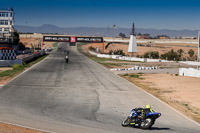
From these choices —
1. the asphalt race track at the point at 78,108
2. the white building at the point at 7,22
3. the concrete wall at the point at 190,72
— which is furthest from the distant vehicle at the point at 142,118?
the white building at the point at 7,22

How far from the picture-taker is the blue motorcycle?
11992 millimetres

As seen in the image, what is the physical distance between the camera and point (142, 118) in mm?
12031

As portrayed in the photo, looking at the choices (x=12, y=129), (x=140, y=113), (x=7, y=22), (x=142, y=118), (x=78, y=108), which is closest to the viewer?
(x=12, y=129)

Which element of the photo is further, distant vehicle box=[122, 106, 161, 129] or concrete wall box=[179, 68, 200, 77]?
concrete wall box=[179, 68, 200, 77]

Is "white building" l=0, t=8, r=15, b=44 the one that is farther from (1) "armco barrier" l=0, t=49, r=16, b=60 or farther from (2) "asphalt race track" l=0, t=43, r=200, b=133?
(2) "asphalt race track" l=0, t=43, r=200, b=133

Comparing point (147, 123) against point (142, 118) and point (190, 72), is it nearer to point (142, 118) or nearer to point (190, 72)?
point (142, 118)

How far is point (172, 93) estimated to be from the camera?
24672mm

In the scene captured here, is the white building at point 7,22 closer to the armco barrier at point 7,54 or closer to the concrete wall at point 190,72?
the armco barrier at point 7,54

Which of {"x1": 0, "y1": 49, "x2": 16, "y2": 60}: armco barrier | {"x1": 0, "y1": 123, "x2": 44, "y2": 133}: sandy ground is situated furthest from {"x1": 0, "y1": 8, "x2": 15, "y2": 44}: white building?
{"x1": 0, "y1": 123, "x2": 44, "y2": 133}: sandy ground

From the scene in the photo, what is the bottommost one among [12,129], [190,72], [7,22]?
[12,129]

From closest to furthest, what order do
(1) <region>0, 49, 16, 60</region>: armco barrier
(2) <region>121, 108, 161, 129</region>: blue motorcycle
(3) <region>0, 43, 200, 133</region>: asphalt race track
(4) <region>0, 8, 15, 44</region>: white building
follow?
(2) <region>121, 108, 161, 129</region>: blue motorcycle → (3) <region>0, 43, 200, 133</region>: asphalt race track → (1) <region>0, 49, 16, 60</region>: armco barrier → (4) <region>0, 8, 15, 44</region>: white building

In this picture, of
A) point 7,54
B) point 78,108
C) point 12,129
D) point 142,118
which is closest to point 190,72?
point 78,108

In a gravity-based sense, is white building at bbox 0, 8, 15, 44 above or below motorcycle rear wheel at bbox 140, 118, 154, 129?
above

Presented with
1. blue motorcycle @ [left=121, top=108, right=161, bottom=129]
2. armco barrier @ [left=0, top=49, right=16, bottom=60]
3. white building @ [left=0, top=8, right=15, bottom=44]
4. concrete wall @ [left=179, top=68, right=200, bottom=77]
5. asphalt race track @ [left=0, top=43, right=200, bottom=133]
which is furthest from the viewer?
white building @ [left=0, top=8, right=15, bottom=44]
